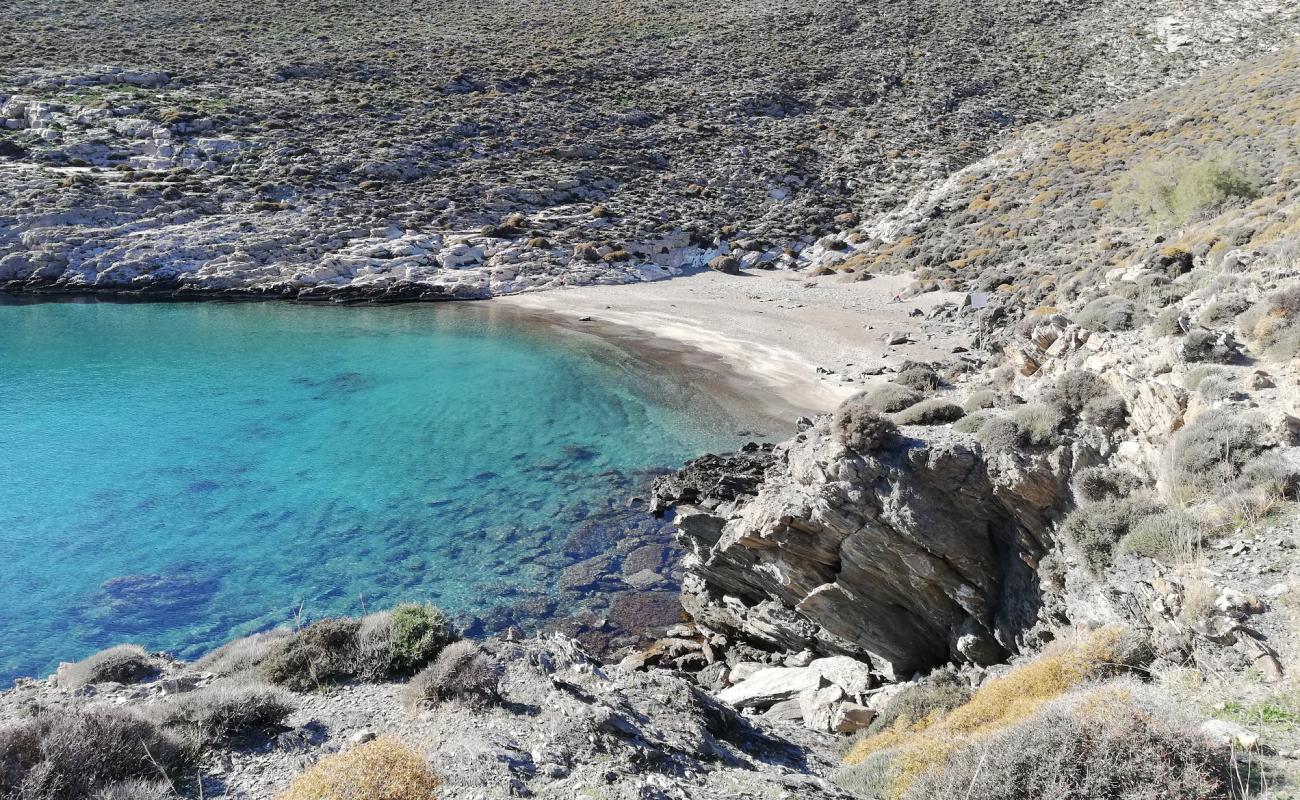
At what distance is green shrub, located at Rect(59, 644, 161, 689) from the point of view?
9198mm

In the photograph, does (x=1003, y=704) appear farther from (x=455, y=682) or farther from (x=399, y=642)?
(x=399, y=642)

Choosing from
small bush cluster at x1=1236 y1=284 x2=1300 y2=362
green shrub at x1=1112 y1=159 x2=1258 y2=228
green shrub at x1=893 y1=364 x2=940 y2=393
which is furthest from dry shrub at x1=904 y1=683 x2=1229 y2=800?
green shrub at x1=1112 y1=159 x2=1258 y2=228

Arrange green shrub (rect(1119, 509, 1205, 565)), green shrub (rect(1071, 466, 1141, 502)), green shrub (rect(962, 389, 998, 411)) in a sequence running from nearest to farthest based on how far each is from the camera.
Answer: green shrub (rect(1119, 509, 1205, 565)), green shrub (rect(1071, 466, 1141, 502)), green shrub (rect(962, 389, 998, 411))

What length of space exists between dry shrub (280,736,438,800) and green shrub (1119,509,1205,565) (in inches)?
315

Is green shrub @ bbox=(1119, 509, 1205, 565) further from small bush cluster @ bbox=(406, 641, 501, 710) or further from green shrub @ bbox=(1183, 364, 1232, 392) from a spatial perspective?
small bush cluster @ bbox=(406, 641, 501, 710)

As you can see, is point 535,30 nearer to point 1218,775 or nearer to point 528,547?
point 528,547


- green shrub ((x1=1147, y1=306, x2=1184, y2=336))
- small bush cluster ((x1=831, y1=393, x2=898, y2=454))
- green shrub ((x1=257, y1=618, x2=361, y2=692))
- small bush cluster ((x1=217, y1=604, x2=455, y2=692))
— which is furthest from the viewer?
small bush cluster ((x1=831, y1=393, x2=898, y2=454))

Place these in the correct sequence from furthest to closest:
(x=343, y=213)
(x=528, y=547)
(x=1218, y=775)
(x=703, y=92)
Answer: (x=703, y=92)
(x=343, y=213)
(x=528, y=547)
(x=1218, y=775)

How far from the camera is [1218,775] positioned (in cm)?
476

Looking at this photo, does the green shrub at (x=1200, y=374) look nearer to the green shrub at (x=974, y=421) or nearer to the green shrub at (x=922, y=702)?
the green shrub at (x=974, y=421)

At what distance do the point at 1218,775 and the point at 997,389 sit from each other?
39.7 feet

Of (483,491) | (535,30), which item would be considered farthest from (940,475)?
(535,30)

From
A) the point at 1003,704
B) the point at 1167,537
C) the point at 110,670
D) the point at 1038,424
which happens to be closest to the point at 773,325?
the point at 1038,424

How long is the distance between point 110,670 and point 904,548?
39.6 feet
